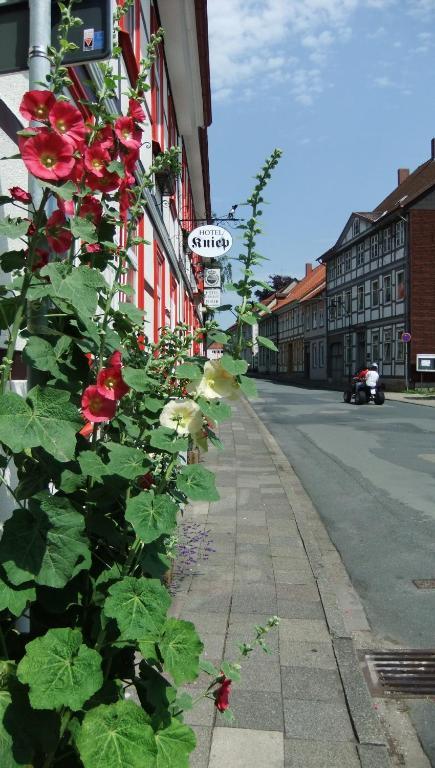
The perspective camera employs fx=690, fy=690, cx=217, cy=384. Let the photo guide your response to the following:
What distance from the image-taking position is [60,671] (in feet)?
4.45

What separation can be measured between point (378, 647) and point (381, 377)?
36444mm

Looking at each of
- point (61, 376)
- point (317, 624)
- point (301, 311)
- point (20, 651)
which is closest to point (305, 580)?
point (317, 624)

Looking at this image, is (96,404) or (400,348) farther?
(400,348)

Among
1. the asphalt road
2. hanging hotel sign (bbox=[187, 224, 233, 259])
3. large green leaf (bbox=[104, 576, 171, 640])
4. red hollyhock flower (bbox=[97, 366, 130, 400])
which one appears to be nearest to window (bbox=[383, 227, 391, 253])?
the asphalt road

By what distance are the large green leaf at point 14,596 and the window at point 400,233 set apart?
3713 centimetres

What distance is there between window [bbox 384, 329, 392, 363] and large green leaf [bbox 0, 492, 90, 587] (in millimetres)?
37866

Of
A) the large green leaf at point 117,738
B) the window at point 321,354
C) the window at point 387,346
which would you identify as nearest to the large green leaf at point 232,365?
the large green leaf at point 117,738

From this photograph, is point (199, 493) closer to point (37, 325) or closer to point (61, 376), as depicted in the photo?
point (61, 376)

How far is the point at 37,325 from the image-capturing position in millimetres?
1527

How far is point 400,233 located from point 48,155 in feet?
123

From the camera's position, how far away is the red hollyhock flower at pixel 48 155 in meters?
1.36

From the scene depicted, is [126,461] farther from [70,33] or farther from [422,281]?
[422,281]

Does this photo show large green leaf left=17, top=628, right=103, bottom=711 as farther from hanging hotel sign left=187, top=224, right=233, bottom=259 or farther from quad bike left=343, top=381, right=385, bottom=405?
quad bike left=343, top=381, right=385, bottom=405

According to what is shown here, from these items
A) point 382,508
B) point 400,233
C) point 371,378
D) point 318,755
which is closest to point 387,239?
point 400,233
